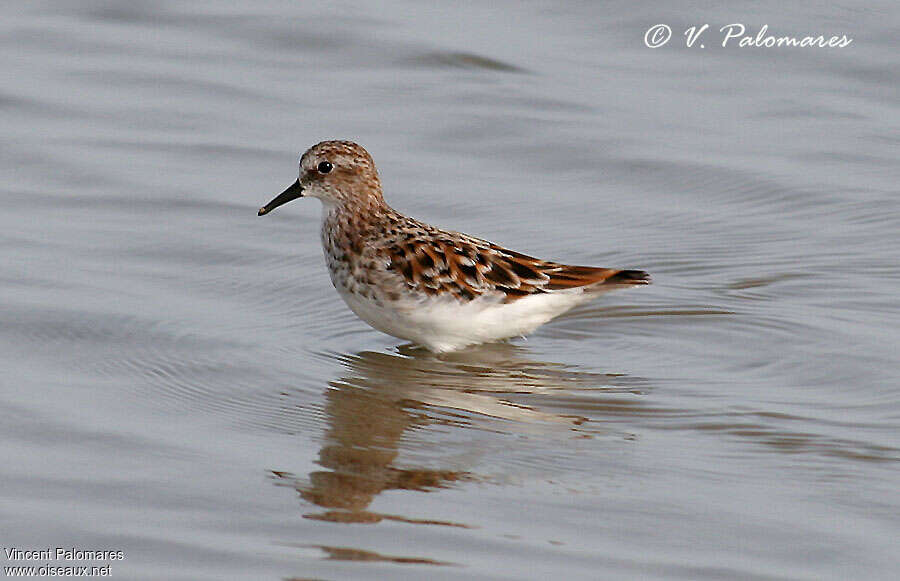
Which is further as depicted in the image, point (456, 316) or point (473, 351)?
point (473, 351)

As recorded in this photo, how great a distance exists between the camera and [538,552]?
17.1 ft

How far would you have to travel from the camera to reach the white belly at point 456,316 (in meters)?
7.87

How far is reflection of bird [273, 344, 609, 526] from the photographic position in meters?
5.81

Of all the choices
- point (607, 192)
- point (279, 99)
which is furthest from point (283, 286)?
point (279, 99)

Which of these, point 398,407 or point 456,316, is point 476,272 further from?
point 398,407

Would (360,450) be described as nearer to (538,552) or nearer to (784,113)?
(538,552)

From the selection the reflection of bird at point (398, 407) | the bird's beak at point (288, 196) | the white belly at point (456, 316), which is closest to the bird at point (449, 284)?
the white belly at point (456, 316)

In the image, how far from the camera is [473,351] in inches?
319

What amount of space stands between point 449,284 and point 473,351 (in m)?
0.39

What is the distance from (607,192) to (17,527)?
538 centimetres

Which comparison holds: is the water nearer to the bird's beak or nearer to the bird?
the bird

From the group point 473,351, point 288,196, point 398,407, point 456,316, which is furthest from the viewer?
point 288,196

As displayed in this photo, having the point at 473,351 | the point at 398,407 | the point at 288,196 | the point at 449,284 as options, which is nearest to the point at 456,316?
the point at 449,284

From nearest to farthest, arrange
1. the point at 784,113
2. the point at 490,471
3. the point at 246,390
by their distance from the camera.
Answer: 1. the point at 490,471
2. the point at 246,390
3. the point at 784,113
